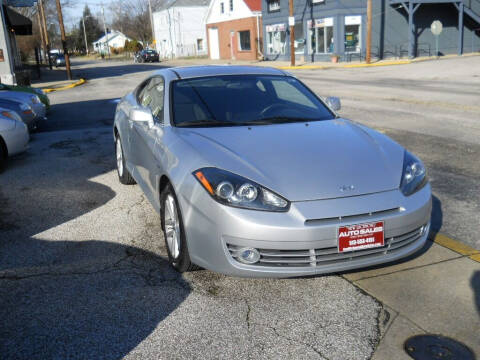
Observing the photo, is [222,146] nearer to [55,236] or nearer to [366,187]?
[366,187]

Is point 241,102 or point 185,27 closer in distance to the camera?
point 241,102

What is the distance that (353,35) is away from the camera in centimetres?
3600

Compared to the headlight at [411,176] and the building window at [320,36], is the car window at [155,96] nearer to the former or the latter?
the headlight at [411,176]

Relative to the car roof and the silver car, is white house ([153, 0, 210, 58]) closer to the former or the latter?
the car roof

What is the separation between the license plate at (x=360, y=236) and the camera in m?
3.35

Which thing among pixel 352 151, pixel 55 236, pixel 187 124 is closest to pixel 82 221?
pixel 55 236

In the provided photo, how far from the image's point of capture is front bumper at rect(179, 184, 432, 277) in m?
3.32

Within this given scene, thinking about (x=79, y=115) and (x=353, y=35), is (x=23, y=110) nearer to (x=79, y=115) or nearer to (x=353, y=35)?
(x=79, y=115)

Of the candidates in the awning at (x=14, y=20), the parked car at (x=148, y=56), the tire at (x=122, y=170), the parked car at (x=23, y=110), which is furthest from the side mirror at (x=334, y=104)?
the parked car at (x=148, y=56)

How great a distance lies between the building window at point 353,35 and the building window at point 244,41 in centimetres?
1477

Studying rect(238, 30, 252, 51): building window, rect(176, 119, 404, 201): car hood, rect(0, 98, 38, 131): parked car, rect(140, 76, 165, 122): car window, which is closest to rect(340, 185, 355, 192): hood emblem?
rect(176, 119, 404, 201): car hood

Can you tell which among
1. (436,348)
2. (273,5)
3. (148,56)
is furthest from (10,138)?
(148,56)

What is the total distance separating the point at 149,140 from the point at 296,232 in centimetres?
208

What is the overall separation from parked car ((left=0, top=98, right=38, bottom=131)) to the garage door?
46.8 m
